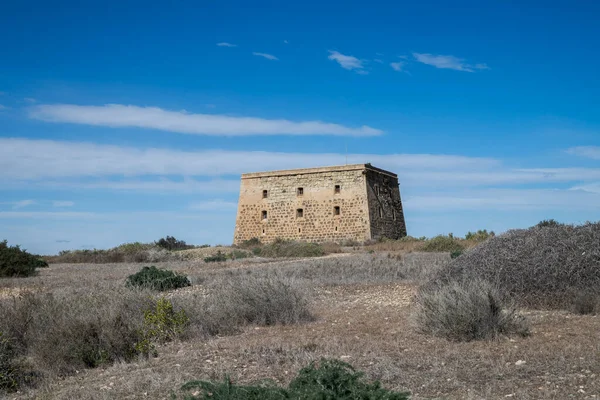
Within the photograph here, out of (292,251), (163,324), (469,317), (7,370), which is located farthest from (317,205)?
(7,370)

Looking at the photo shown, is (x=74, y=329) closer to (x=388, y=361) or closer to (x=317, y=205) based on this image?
(x=388, y=361)

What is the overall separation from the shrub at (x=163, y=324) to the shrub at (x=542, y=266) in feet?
15.2

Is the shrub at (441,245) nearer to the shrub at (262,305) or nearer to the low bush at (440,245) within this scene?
the low bush at (440,245)

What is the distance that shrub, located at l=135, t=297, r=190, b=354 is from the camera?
8.16 meters

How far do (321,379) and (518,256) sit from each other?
6.86 metres

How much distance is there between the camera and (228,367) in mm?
6477

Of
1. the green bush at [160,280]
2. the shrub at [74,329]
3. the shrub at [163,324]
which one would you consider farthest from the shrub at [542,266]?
the green bush at [160,280]

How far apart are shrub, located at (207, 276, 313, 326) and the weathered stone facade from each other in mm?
27408

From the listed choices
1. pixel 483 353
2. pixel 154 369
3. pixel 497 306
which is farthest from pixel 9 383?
pixel 497 306

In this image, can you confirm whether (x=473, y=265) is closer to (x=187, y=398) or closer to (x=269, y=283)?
(x=269, y=283)

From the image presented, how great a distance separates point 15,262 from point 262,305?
1527 cm

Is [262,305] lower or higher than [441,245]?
lower

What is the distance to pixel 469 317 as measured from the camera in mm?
8008

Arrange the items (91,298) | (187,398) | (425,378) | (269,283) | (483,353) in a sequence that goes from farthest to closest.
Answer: (269,283) → (91,298) → (483,353) → (425,378) → (187,398)
